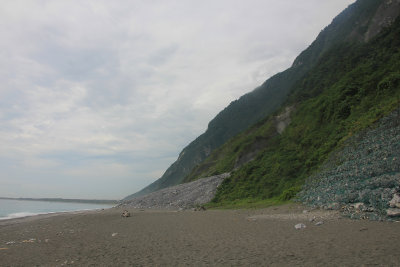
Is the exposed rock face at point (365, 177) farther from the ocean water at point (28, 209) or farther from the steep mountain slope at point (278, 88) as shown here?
the ocean water at point (28, 209)

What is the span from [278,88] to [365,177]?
3793 inches

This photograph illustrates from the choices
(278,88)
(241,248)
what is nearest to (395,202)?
(241,248)

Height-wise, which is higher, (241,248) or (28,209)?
(28,209)

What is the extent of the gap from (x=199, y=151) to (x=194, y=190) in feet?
273

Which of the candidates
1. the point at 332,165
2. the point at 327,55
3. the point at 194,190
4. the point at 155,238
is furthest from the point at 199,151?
the point at 155,238

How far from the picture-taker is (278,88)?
108m

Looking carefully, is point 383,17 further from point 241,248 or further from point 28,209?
point 28,209

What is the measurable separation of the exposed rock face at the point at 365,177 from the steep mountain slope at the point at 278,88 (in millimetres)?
26999

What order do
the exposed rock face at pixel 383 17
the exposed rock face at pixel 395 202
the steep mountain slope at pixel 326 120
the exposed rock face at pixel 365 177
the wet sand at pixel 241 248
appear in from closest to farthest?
the wet sand at pixel 241 248, the exposed rock face at pixel 395 202, the exposed rock face at pixel 365 177, the steep mountain slope at pixel 326 120, the exposed rock face at pixel 383 17

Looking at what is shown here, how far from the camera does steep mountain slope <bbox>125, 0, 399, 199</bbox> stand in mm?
49625

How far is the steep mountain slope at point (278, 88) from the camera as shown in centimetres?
4962

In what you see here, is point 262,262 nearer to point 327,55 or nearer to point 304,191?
point 304,191

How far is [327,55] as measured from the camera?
59.5 meters

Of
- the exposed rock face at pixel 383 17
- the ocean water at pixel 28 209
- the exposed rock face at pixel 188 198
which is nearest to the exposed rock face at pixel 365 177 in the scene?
the exposed rock face at pixel 188 198
